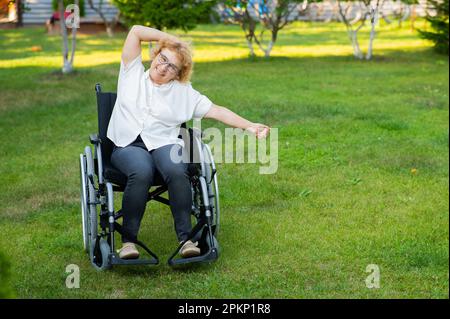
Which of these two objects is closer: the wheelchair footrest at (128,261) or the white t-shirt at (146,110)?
the wheelchair footrest at (128,261)

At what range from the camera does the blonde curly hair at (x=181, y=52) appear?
14.8 feet

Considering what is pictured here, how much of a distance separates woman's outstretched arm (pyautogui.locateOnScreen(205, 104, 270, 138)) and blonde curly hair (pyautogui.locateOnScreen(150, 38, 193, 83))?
0.24m

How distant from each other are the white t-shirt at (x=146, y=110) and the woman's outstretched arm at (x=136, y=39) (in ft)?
0.12

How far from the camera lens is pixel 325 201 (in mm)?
5711

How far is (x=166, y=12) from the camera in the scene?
13.1m

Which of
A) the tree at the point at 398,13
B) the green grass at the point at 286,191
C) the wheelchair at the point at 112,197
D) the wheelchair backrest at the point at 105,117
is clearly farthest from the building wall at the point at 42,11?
the wheelchair at the point at 112,197

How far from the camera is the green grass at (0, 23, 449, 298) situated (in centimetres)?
418

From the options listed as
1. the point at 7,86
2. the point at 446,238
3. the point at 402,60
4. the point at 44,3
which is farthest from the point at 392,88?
the point at 44,3

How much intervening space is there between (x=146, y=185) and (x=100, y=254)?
0.44m

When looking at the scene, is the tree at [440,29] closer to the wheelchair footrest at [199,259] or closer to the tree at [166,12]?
the tree at [166,12]

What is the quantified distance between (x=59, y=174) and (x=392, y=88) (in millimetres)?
5618

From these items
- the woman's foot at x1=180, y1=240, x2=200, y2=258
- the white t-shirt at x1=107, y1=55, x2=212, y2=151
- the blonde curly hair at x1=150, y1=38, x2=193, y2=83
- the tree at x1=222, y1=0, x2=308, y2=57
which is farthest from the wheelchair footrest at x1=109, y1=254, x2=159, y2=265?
the tree at x1=222, y1=0, x2=308, y2=57

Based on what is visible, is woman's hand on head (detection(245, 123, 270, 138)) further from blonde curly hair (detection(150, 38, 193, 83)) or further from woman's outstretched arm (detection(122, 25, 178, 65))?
woman's outstretched arm (detection(122, 25, 178, 65))
